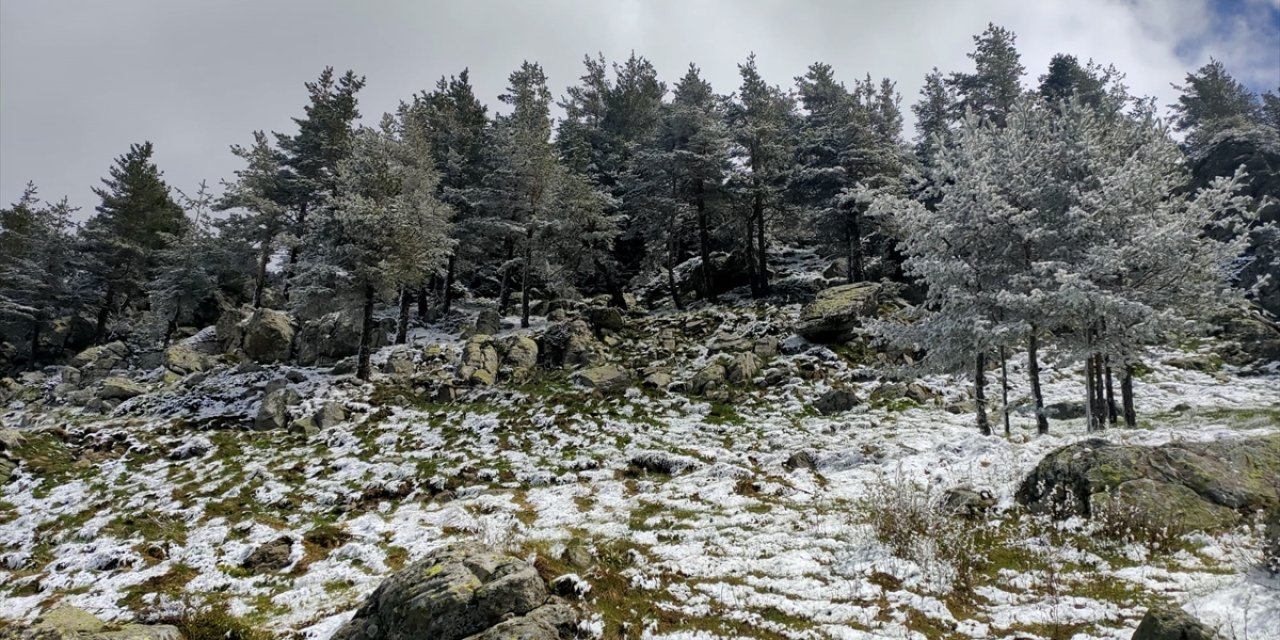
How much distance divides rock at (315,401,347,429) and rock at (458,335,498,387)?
4.62 meters

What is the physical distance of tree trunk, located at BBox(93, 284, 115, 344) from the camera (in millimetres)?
37500

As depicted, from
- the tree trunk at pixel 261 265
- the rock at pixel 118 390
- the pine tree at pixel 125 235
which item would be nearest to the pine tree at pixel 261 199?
the tree trunk at pixel 261 265

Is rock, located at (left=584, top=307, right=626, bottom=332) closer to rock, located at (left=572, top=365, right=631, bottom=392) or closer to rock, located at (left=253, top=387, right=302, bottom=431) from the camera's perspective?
rock, located at (left=572, top=365, right=631, bottom=392)

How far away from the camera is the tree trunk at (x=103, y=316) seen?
37.5 meters

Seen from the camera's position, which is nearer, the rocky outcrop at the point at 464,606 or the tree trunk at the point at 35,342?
the rocky outcrop at the point at 464,606

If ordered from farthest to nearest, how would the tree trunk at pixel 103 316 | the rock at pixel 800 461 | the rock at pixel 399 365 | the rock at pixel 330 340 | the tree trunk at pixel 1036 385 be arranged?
the tree trunk at pixel 103 316
the rock at pixel 330 340
the rock at pixel 399 365
the tree trunk at pixel 1036 385
the rock at pixel 800 461

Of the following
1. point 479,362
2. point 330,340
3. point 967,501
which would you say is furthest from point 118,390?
point 967,501

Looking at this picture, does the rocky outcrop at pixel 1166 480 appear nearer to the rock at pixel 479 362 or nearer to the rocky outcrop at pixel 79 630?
the rocky outcrop at pixel 79 630

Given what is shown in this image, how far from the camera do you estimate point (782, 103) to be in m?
44.4

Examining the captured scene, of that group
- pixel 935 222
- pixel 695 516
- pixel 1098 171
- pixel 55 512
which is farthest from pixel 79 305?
pixel 1098 171

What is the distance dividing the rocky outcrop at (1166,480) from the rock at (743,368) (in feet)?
39.4

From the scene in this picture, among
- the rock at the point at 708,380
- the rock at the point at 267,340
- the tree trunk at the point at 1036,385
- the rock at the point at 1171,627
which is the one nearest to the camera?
the rock at the point at 1171,627

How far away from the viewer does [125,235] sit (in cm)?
3916

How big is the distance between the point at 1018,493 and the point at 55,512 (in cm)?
1993
